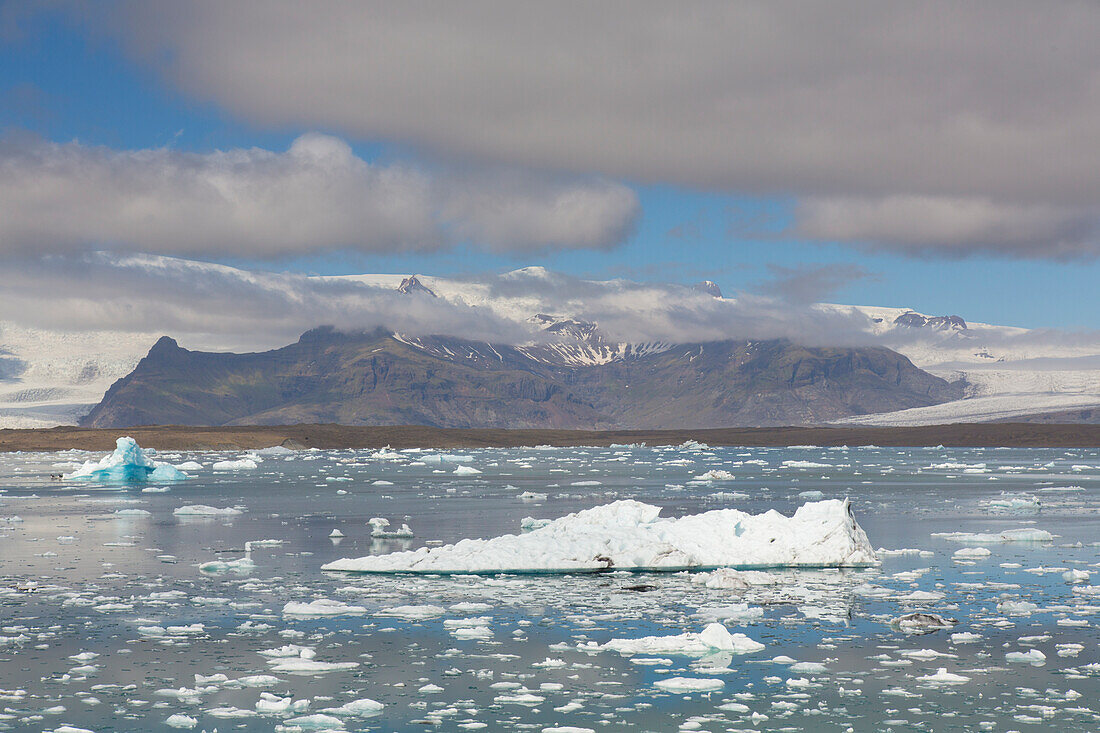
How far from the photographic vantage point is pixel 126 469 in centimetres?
6116

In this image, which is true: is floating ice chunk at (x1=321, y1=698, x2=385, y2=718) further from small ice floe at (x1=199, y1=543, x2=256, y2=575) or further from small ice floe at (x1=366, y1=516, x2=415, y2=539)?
small ice floe at (x1=366, y1=516, x2=415, y2=539)

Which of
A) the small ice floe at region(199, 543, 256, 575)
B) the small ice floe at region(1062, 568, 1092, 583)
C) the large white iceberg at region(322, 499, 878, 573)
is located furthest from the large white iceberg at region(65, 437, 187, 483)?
the small ice floe at region(1062, 568, 1092, 583)

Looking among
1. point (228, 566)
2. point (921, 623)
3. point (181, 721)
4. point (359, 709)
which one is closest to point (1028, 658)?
point (921, 623)

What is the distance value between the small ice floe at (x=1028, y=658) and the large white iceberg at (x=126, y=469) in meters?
54.6

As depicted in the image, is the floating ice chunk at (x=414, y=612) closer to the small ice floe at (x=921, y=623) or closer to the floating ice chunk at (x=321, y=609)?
the floating ice chunk at (x=321, y=609)

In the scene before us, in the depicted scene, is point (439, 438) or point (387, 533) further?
point (439, 438)

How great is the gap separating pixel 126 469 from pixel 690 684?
56.1 metres

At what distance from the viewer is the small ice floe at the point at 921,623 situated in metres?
14.9

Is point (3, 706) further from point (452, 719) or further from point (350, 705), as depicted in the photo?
point (452, 719)

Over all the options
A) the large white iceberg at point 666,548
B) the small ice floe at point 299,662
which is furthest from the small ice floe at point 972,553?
the small ice floe at point 299,662

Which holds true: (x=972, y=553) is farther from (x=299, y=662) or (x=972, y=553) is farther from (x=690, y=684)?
(x=299, y=662)

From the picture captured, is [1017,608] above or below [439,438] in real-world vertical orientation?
below

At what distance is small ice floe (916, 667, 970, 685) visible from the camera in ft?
39.2

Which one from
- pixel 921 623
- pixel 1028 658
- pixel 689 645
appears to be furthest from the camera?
pixel 921 623
